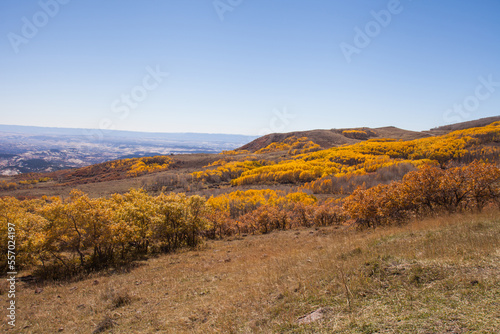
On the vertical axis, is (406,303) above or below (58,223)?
above

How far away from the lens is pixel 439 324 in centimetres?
494

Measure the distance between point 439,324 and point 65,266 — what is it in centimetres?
2611

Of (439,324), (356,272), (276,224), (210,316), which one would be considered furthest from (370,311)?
(276,224)

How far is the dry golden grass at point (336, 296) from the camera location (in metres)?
5.58

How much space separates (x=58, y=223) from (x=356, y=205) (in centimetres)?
2609

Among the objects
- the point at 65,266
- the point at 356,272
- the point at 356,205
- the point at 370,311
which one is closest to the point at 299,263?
the point at 356,272

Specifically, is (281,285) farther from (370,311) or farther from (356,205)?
(356,205)

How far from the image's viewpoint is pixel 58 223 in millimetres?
19125

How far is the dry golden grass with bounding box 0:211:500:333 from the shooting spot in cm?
558

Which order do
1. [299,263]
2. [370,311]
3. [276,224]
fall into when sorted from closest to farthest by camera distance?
1. [370,311]
2. [299,263]
3. [276,224]

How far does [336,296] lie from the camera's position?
7262 mm

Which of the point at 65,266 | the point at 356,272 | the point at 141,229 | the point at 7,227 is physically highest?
the point at 356,272

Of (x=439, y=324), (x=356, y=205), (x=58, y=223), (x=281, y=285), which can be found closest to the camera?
(x=439, y=324)

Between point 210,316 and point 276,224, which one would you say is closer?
point 210,316
